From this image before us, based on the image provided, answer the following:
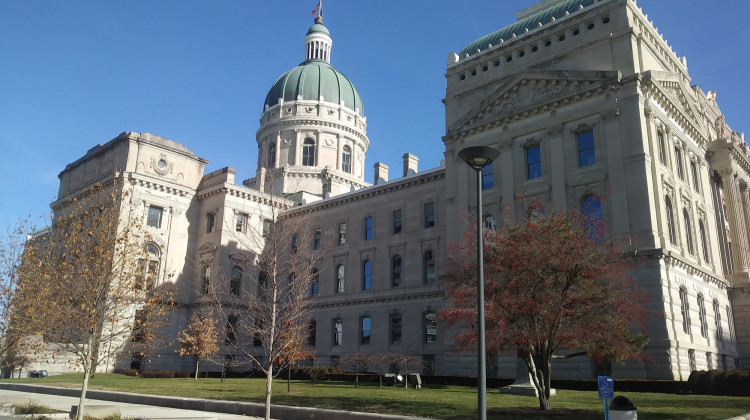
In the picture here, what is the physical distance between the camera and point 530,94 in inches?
1539

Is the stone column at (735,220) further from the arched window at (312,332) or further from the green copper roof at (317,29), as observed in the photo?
the green copper roof at (317,29)

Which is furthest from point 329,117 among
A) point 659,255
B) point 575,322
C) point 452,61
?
point 575,322

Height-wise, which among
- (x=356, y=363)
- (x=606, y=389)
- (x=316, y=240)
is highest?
(x=316, y=240)

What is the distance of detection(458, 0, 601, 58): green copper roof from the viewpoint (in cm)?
4075

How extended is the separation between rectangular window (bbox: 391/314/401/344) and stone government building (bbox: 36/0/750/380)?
0.40ft

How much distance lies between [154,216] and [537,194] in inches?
1378

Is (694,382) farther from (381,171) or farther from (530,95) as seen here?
(381,171)

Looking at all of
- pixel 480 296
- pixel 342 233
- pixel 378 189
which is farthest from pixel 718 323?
pixel 480 296

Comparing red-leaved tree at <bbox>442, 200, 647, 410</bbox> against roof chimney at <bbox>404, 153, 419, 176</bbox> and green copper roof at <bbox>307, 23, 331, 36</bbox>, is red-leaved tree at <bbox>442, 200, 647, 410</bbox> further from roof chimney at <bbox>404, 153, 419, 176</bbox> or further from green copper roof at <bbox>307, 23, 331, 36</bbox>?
green copper roof at <bbox>307, 23, 331, 36</bbox>

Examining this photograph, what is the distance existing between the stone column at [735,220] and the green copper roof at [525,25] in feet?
55.8

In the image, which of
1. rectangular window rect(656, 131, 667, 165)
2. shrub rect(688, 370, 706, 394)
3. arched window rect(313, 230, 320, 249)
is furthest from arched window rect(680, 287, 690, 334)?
arched window rect(313, 230, 320, 249)

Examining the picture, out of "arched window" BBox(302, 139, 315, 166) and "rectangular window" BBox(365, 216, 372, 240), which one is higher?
"arched window" BBox(302, 139, 315, 166)

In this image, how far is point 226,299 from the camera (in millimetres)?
54094

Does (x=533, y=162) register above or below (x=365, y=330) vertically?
above
